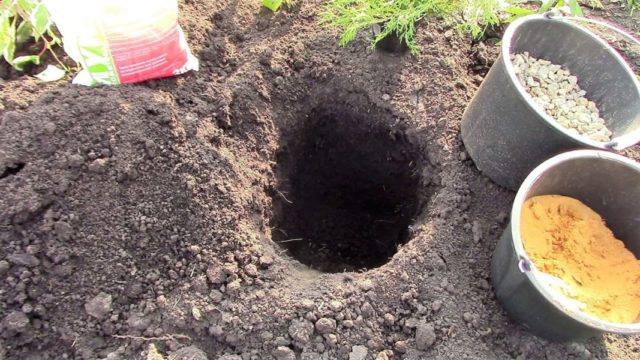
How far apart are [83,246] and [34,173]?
0.97 ft

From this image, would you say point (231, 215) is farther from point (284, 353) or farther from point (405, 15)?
point (405, 15)

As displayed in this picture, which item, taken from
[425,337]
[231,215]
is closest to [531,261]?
[425,337]

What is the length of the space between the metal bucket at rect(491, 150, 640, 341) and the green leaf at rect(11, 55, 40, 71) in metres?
1.76

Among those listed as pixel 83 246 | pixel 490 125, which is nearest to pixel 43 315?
pixel 83 246

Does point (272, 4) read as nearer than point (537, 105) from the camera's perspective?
No

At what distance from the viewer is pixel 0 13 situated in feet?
6.15

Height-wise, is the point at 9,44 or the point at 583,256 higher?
the point at 9,44

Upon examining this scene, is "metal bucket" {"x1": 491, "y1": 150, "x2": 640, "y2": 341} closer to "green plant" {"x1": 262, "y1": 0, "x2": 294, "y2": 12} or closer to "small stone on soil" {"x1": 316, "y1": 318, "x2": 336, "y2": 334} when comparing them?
"small stone on soil" {"x1": 316, "y1": 318, "x2": 336, "y2": 334}

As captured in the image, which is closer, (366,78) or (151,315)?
(151,315)

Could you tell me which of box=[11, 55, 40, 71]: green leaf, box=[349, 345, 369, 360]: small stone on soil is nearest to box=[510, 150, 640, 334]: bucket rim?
box=[349, 345, 369, 360]: small stone on soil

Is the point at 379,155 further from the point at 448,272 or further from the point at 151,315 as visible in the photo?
the point at 151,315

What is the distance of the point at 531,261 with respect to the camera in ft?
4.79

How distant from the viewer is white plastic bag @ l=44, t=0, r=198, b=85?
1.56 m

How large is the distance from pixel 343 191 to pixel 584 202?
43.6 inches
